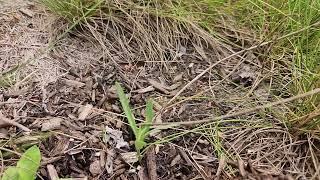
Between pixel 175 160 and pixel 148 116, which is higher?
pixel 148 116

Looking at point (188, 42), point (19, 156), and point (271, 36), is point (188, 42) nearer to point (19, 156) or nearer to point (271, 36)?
point (271, 36)

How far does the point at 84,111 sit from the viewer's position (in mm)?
1455

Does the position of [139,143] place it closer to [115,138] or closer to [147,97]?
[115,138]

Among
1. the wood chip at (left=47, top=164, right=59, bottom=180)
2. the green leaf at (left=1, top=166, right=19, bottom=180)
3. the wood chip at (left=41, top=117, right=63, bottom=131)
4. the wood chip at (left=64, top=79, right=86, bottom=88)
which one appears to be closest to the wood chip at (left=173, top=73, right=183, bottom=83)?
the wood chip at (left=64, top=79, right=86, bottom=88)

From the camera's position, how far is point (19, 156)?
4.31 feet

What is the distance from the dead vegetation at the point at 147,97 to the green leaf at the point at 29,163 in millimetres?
79

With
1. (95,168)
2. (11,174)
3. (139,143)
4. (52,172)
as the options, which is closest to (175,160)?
(139,143)

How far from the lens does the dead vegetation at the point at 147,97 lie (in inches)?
53.3

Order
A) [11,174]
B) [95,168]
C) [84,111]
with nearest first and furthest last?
1. [11,174]
2. [95,168]
3. [84,111]

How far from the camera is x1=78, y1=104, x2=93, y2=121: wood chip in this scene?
56.6 inches

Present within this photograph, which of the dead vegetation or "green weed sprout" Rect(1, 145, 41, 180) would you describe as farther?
the dead vegetation

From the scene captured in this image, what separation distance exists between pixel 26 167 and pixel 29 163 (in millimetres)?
12

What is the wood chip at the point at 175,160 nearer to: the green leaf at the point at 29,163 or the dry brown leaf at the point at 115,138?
the dry brown leaf at the point at 115,138

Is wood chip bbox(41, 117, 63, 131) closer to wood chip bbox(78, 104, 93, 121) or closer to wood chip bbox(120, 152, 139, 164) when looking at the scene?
wood chip bbox(78, 104, 93, 121)
